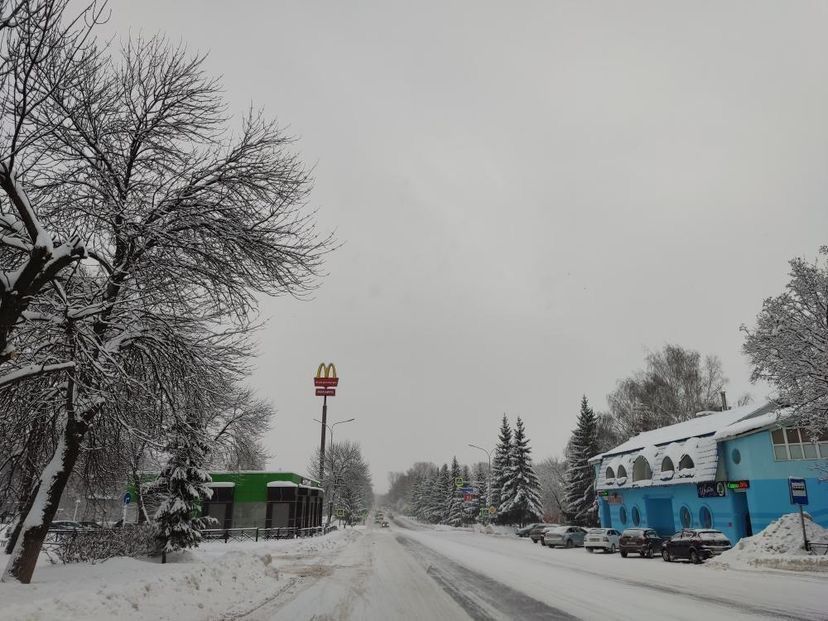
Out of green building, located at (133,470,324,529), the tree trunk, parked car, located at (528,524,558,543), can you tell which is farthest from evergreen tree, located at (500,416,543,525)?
the tree trunk

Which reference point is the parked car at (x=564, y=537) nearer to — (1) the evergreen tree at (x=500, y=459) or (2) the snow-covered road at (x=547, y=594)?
(2) the snow-covered road at (x=547, y=594)

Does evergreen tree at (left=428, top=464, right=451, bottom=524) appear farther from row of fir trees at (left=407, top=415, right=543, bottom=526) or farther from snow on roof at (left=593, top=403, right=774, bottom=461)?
snow on roof at (left=593, top=403, right=774, bottom=461)

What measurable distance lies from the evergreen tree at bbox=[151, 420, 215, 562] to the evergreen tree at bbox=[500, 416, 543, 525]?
4528 centimetres

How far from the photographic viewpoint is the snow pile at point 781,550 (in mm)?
18656

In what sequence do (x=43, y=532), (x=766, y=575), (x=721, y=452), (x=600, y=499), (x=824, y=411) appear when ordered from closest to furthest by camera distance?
(x=43, y=532)
(x=766, y=575)
(x=824, y=411)
(x=721, y=452)
(x=600, y=499)

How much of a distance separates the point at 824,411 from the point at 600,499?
2729 centimetres

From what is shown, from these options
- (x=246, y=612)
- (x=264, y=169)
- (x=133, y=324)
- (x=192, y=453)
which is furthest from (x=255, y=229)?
(x=192, y=453)

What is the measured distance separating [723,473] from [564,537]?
11.6 metres

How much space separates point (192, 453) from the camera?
1930 centimetres

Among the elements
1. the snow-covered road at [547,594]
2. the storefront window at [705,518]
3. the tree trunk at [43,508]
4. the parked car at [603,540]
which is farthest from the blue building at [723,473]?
the tree trunk at [43,508]

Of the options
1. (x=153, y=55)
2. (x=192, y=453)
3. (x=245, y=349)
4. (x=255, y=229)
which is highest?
(x=153, y=55)

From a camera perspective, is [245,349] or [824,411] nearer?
[245,349]

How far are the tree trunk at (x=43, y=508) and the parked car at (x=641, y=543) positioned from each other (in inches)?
1016

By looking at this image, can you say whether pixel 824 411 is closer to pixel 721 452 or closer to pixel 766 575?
pixel 766 575
